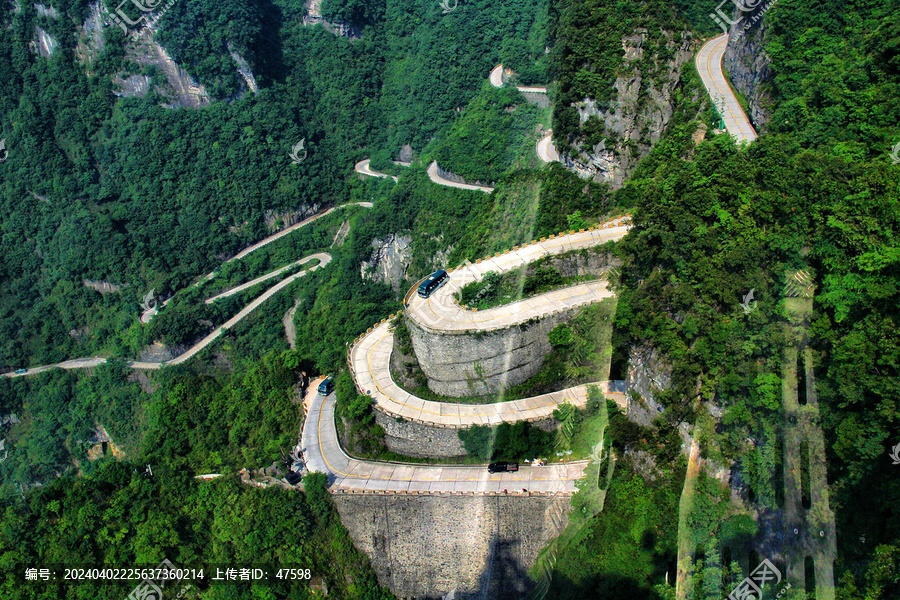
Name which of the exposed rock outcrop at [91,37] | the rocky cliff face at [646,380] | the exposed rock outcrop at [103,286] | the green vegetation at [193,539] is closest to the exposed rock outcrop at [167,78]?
the exposed rock outcrop at [91,37]

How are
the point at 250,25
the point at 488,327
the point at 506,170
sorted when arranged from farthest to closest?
1. the point at 250,25
2. the point at 506,170
3. the point at 488,327

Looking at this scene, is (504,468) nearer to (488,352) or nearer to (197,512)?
(488,352)

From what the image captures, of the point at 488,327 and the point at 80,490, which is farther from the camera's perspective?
the point at 80,490

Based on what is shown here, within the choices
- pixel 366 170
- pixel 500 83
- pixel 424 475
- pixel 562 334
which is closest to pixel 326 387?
pixel 424 475

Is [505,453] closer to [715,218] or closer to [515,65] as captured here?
[715,218]

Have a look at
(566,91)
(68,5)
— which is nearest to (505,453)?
(566,91)
